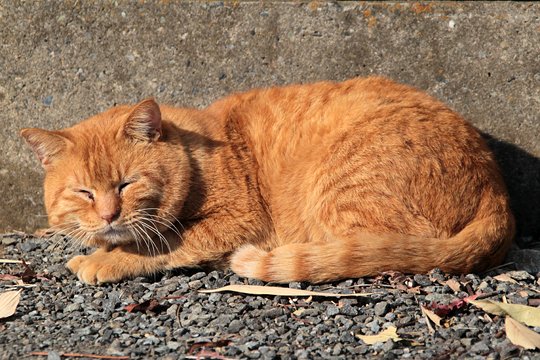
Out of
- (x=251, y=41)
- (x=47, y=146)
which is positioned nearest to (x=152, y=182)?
(x=47, y=146)

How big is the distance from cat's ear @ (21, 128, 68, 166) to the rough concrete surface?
97 centimetres

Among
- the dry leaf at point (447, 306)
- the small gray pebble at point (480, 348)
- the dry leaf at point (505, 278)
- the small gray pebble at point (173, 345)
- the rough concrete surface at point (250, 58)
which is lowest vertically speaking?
the dry leaf at point (505, 278)

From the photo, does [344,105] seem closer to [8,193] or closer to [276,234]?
[276,234]

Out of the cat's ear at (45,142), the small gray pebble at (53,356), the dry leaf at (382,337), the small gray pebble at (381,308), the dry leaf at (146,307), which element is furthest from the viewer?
the cat's ear at (45,142)

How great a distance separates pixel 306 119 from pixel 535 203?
1737 millimetres

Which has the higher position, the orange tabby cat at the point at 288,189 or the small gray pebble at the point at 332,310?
the orange tabby cat at the point at 288,189

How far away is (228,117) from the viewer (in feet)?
15.6

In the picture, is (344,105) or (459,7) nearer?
(344,105)

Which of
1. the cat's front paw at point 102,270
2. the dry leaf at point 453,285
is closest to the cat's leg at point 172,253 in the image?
the cat's front paw at point 102,270

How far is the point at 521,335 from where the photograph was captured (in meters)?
3.30

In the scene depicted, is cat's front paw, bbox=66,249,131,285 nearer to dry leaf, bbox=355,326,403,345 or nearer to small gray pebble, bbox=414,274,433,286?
dry leaf, bbox=355,326,403,345

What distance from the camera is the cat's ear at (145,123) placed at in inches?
165

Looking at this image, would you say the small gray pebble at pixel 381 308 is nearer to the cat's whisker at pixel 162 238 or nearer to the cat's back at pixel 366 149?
the cat's back at pixel 366 149

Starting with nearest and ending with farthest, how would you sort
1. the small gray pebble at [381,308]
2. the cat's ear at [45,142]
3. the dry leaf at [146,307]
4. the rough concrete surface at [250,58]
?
the small gray pebble at [381,308] → the dry leaf at [146,307] → the cat's ear at [45,142] → the rough concrete surface at [250,58]
